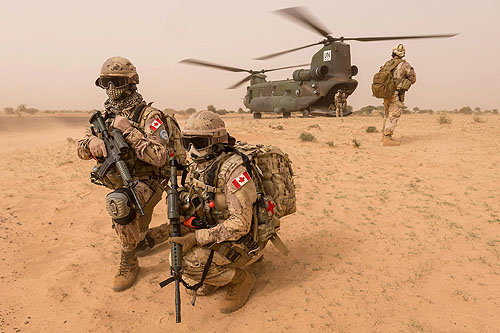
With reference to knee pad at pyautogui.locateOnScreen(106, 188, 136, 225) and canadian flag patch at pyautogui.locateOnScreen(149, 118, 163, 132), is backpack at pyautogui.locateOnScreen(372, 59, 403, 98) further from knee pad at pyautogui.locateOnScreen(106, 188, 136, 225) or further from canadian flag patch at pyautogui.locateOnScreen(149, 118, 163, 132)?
knee pad at pyautogui.locateOnScreen(106, 188, 136, 225)

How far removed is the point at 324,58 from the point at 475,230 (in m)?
15.3

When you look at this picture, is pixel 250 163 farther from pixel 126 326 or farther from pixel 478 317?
pixel 478 317

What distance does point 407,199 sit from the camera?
19.5 feet

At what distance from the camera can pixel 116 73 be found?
3914 millimetres

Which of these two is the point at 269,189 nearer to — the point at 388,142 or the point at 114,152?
the point at 114,152

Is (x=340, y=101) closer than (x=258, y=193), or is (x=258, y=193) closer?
(x=258, y=193)

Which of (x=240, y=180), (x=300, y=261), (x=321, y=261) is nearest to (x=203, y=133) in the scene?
(x=240, y=180)

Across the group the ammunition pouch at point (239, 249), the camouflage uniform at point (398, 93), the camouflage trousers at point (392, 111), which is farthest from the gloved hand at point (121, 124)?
the camouflage trousers at point (392, 111)

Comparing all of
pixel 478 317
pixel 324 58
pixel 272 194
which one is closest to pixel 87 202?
pixel 272 194

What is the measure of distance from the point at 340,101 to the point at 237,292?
1714 centimetres

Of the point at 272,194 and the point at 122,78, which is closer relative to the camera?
the point at 272,194

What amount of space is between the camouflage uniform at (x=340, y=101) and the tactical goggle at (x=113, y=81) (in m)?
16.4

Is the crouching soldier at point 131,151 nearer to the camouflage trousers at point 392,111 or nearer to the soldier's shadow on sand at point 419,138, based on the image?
the camouflage trousers at point 392,111

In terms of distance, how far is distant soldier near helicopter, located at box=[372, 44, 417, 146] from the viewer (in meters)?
9.30
